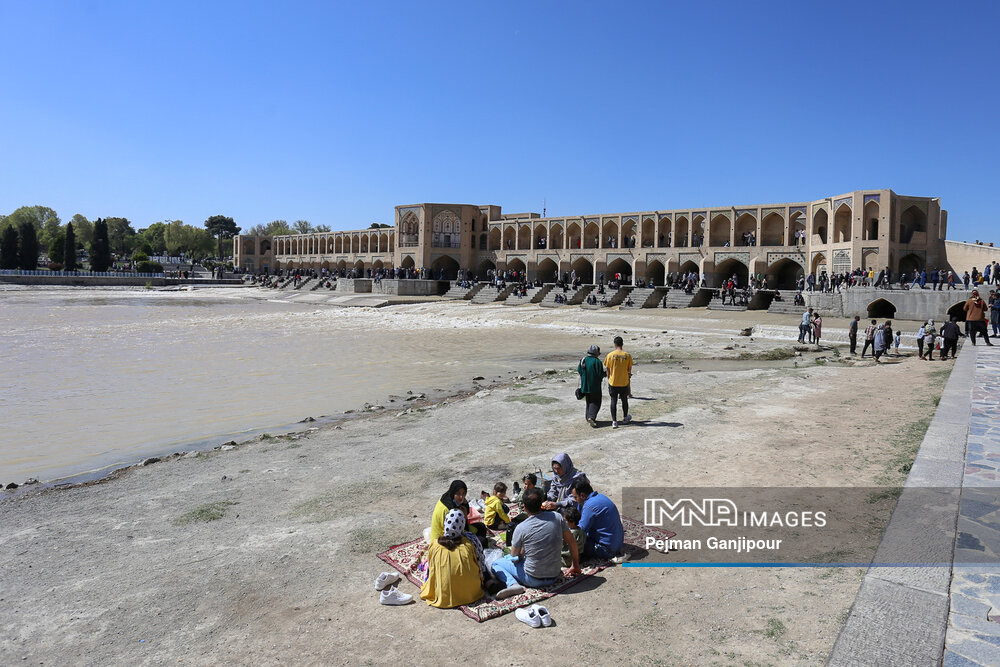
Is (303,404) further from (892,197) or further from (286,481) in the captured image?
(892,197)

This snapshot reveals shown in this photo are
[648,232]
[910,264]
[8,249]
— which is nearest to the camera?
[910,264]

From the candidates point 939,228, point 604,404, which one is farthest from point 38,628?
point 939,228

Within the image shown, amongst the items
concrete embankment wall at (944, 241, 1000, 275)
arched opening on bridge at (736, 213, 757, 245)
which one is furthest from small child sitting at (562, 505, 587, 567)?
arched opening on bridge at (736, 213, 757, 245)

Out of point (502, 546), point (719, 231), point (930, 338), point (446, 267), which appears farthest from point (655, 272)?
point (502, 546)

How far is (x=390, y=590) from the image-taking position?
152 inches

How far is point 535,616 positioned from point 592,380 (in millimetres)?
4905

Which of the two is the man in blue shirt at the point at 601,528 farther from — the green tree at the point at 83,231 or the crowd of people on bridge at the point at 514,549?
the green tree at the point at 83,231

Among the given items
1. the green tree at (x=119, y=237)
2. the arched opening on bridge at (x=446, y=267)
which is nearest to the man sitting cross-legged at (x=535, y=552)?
the arched opening on bridge at (x=446, y=267)

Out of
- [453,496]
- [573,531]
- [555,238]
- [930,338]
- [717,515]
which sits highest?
[555,238]

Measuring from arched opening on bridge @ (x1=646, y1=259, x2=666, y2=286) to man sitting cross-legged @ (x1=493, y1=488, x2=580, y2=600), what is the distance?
3566cm

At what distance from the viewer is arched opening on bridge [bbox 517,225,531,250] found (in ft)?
154

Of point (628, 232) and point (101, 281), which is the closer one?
point (628, 232)

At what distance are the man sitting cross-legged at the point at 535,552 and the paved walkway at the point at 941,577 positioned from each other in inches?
60.8

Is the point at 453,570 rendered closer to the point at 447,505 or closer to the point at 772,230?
the point at 447,505
